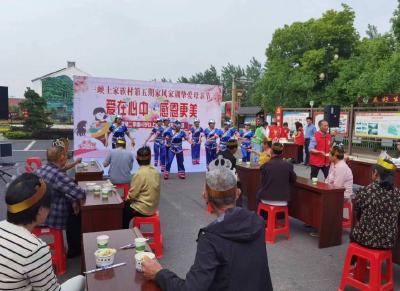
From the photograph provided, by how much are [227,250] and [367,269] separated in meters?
2.52

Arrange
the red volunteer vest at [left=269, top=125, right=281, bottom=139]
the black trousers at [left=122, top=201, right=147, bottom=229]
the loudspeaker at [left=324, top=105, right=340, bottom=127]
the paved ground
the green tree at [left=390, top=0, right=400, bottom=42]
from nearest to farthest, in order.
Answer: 1. the paved ground
2. the black trousers at [left=122, top=201, right=147, bottom=229]
3. the loudspeaker at [left=324, top=105, right=340, bottom=127]
4. the red volunteer vest at [left=269, top=125, right=281, bottom=139]
5. the green tree at [left=390, top=0, right=400, bottom=42]

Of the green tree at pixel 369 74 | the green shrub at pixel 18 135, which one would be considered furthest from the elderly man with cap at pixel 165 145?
the green shrub at pixel 18 135

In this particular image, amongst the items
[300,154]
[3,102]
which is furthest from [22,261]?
[300,154]

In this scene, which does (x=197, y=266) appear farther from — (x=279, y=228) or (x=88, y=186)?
(x=279, y=228)

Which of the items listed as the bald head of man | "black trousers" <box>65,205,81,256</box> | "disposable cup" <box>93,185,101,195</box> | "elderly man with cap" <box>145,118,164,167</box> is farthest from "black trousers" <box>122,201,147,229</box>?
"elderly man with cap" <box>145,118,164,167</box>

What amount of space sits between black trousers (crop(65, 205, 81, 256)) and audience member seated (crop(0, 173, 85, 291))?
2.29 meters

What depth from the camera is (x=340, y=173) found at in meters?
4.68

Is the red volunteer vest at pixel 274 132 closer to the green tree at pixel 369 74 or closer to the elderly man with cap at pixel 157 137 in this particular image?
the elderly man with cap at pixel 157 137

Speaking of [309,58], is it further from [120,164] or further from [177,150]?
[120,164]

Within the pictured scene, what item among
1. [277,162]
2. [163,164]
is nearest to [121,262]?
[277,162]

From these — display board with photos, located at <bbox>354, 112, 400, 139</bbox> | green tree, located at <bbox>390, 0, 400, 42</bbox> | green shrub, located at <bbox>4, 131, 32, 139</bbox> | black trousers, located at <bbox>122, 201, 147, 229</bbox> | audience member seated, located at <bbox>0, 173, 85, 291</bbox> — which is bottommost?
green shrub, located at <bbox>4, 131, 32, 139</bbox>

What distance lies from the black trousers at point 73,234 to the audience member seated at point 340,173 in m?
3.35

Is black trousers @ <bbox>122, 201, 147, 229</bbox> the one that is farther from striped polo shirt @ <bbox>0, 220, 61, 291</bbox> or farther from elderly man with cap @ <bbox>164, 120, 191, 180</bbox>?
elderly man with cap @ <bbox>164, 120, 191, 180</bbox>

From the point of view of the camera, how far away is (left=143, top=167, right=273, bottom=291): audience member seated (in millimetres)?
1588
